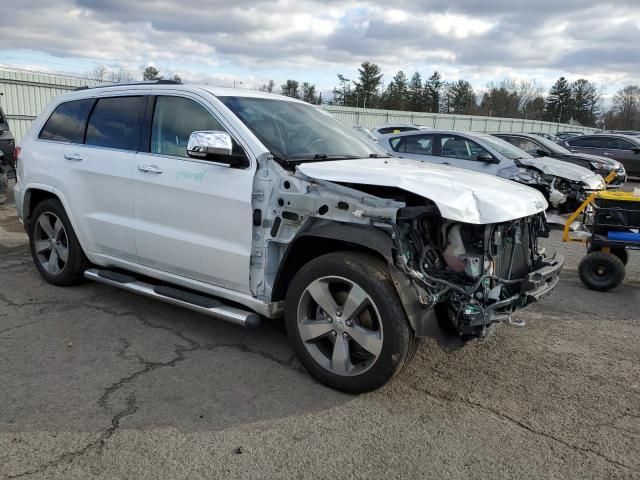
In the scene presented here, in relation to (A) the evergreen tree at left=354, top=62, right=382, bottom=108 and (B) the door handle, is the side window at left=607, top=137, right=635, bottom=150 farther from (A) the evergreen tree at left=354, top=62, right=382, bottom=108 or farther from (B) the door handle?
(A) the evergreen tree at left=354, top=62, right=382, bottom=108

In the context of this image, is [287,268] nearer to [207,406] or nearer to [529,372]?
[207,406]

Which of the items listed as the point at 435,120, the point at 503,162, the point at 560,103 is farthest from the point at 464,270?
the point at 560,103

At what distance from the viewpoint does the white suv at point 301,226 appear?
10.8 feet

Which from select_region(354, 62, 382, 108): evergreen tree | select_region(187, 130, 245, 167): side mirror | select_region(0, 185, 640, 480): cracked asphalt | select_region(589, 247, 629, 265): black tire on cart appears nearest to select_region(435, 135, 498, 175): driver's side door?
select_region(589, 247, 629, 265): black tire on cart

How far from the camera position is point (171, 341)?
4297 millimetres

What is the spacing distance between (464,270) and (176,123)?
252cm

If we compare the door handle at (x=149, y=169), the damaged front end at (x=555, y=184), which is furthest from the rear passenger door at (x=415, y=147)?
the door handle at (x=149, y=169)

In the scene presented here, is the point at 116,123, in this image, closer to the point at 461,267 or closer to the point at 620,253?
the point at 461,267

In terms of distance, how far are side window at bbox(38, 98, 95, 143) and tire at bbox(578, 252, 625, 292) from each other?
217 inches

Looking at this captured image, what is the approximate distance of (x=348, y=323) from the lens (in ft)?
11.2

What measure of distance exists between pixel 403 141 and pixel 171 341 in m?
8.62

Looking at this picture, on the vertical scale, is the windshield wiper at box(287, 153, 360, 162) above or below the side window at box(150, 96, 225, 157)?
below

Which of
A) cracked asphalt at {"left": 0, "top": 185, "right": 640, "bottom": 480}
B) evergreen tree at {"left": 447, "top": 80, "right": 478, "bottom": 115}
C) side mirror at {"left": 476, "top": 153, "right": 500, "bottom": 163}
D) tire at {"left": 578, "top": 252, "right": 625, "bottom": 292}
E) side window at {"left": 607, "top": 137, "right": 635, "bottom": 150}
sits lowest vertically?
cracked asphalt at {"left": 0, "top": 185, "right": 640, "bottom": 480}

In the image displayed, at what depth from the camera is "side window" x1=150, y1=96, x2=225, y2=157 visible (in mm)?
4184
